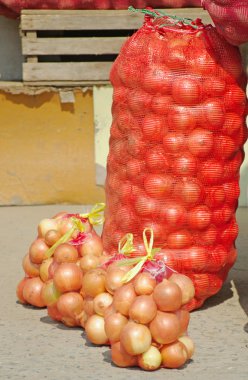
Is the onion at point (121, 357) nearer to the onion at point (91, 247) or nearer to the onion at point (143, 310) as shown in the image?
the onion at point (143, 310)

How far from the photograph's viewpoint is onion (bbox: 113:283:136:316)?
4.17 meters

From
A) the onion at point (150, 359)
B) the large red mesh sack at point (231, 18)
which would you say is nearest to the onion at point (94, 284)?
Result: the onion at point (150, 359)

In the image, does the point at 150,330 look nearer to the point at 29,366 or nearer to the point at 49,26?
the point at 29,366

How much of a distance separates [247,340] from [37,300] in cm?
118

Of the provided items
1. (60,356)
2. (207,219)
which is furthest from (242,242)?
(60,356)

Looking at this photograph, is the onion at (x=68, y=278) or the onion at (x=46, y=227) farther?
the onion at (x=46, y=227)

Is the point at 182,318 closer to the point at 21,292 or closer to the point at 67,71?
the point at 21,292

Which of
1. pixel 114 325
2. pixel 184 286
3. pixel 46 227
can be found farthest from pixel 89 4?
pixel 114 325

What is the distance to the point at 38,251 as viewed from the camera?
509 centimetres

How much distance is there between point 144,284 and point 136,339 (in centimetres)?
27

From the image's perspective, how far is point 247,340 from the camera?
4.52 m

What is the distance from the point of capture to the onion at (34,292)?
504 cm

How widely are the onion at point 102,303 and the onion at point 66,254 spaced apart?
0.46 m

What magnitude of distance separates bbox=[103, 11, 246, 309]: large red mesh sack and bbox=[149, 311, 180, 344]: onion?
743 mm
